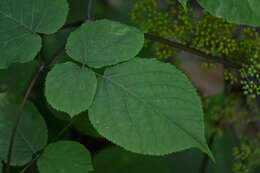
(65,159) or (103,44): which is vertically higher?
(103,44)

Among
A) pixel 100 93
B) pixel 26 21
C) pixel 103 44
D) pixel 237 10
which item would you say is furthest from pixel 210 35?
pixel 26 21

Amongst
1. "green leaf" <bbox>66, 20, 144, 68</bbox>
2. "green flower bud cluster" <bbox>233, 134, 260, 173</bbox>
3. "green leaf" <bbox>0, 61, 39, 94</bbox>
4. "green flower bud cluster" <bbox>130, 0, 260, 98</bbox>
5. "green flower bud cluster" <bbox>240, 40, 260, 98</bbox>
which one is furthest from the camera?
"green leaf" <bbox>0, 61, 39, 94</bbox>

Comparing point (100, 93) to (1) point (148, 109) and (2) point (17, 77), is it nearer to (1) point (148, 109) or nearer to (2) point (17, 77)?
(1) point (148, 109)

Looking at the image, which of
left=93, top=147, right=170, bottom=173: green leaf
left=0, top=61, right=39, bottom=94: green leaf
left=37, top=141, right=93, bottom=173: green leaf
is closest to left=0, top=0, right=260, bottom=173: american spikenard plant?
left=37, top=141, right=93, bottom=173: green leaf

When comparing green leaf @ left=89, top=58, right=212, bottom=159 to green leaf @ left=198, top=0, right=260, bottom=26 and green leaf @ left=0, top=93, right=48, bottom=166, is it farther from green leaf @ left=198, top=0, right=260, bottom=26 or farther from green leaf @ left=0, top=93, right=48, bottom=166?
green leaf @ left=0, top=93, right=48, bottom=166

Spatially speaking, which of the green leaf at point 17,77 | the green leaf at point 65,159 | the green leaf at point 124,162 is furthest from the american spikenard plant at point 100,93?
the green leaf at point 124,162

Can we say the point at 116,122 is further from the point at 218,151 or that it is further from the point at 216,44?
the point at 218,151
